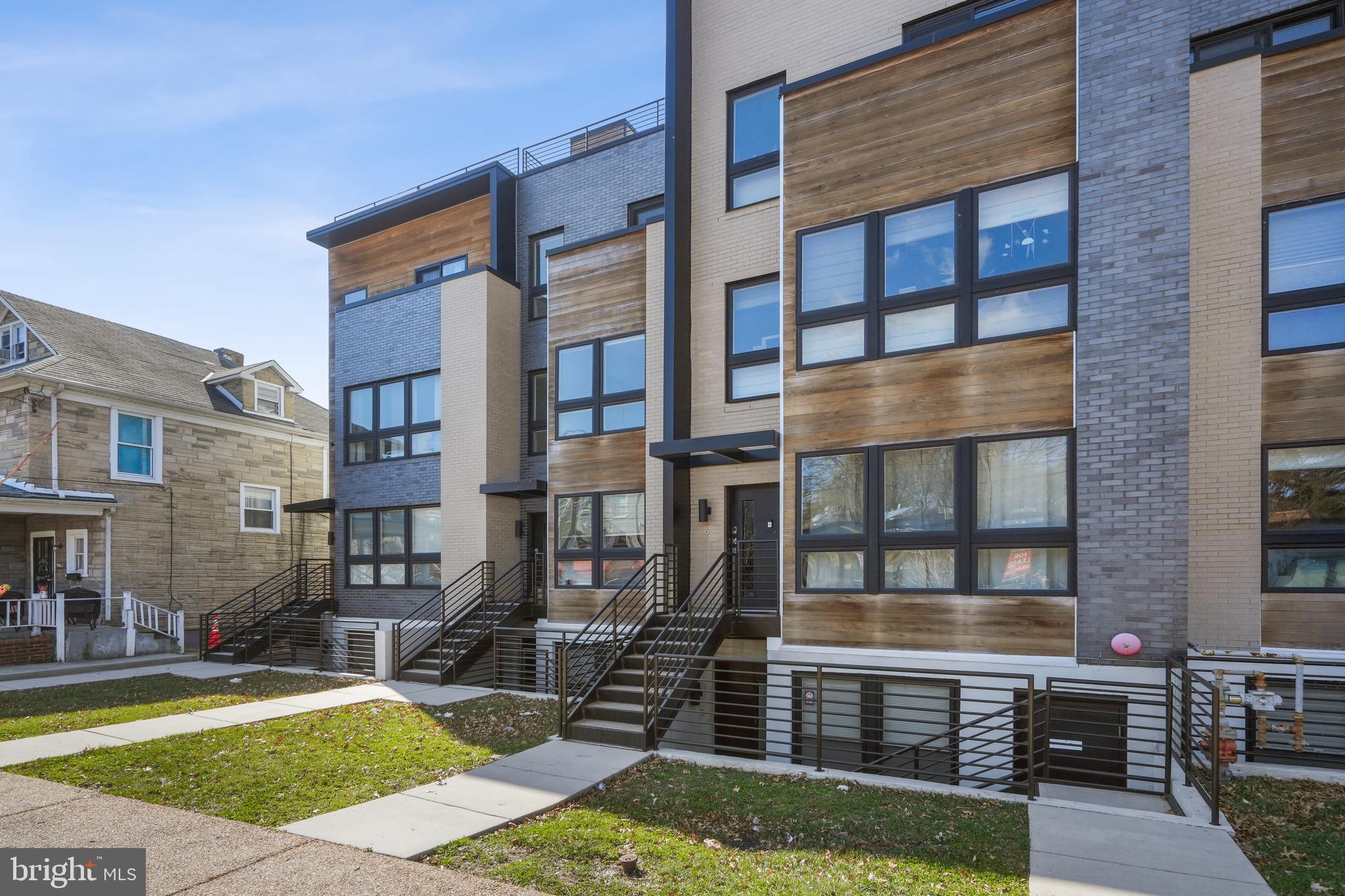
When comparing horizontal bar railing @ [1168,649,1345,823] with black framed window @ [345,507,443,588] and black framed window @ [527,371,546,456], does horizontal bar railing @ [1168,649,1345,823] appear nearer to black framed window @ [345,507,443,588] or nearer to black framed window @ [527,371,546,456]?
black framed window @ [527,371,546,456]

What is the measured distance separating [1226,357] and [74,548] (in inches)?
947

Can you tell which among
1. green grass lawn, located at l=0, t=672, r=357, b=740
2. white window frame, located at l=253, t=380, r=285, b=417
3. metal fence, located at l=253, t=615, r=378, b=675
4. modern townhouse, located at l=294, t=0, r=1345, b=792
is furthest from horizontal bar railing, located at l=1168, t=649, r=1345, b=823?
white window frame, located at l=253, t=380, r=285, b=417

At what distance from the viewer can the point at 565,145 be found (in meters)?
17.5

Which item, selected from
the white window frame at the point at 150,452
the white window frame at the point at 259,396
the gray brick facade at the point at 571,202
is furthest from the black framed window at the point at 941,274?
the white window frame at the point at 259,396

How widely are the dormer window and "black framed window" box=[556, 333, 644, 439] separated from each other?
1584cm

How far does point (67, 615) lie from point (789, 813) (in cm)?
1853

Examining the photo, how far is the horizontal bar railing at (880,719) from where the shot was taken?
25.7 ft

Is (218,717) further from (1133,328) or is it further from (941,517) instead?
(1133,328)

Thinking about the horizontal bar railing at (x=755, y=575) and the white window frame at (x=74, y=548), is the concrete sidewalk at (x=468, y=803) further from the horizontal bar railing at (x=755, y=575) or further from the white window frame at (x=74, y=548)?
the white window frame at (x=74, y=548)

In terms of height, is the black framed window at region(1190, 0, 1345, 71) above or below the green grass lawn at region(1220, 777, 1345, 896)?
above

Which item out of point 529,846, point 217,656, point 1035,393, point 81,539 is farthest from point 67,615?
point 1035,393

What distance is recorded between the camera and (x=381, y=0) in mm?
11109

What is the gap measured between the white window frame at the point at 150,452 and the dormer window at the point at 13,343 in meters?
3.19

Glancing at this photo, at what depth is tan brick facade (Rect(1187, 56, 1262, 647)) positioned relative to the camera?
27.5ft
